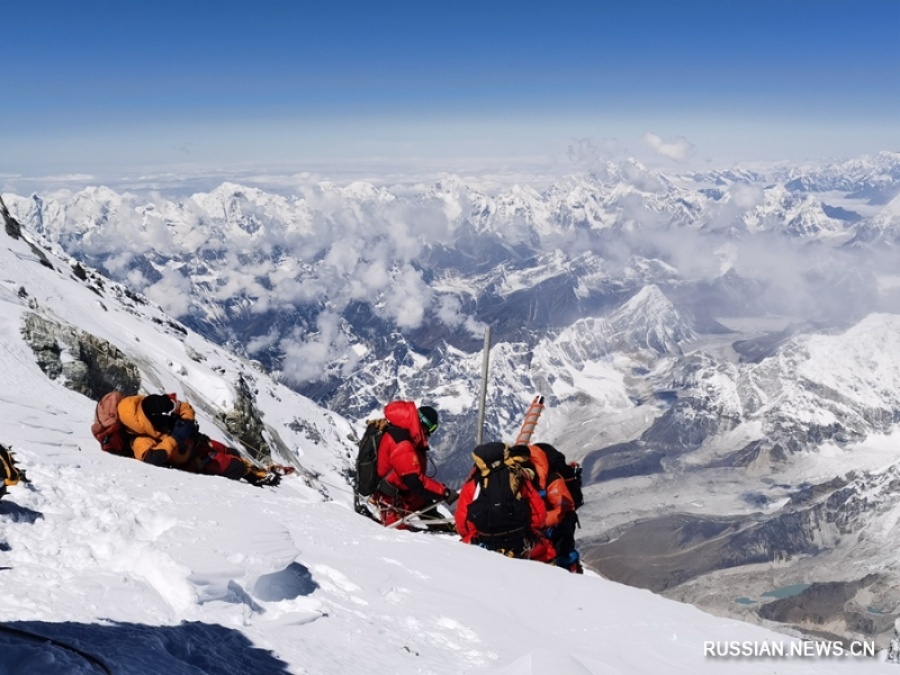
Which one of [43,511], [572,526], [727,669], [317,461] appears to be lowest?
[317,461]

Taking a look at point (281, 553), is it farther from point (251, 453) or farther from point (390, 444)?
point (251, 453)

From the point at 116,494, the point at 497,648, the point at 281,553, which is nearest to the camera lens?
the point at 497,648

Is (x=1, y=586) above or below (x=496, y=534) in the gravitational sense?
above

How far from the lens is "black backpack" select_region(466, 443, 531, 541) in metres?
12.5

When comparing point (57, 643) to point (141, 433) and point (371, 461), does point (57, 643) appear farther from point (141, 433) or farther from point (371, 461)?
point (141, 433)

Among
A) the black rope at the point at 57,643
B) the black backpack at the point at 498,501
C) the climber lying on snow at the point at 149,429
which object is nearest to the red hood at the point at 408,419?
the black backpack at the point at 498,501

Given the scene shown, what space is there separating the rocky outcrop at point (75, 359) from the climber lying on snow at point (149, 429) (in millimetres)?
8350

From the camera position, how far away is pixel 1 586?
5945 mm

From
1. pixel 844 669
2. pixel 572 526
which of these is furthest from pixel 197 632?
pixel 572 526

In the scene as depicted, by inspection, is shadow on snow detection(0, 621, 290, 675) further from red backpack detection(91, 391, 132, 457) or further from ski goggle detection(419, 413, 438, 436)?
red backpack detection(91, 391, 132, 457)

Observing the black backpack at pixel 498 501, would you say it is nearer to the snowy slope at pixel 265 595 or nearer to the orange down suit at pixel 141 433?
the snowy slope at pixel 265 595

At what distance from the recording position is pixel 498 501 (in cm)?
1254

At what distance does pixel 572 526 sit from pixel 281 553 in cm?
745

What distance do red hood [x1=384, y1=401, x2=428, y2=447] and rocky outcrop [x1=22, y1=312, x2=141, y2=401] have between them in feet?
42.5
